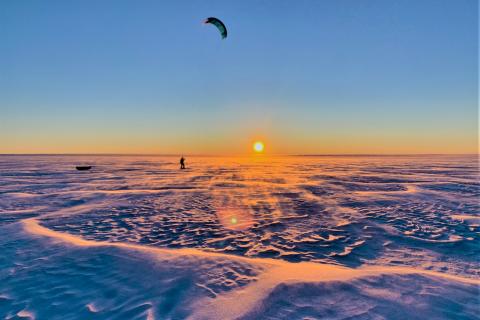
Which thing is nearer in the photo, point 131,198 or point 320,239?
point 320,239

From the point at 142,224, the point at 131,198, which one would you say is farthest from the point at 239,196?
the point at 142,224

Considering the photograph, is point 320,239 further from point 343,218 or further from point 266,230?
point 343,218

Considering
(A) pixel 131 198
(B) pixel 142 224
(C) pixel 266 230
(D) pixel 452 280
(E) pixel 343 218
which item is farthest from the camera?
(A) pixel 131 198

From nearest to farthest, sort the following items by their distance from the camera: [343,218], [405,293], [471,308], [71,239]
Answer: [471,308], [405,293], [71,239], [343,218]

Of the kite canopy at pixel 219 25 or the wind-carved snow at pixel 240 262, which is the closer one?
the wind-carved snow at pixel 240 262

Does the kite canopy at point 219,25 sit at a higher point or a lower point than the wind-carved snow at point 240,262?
higher

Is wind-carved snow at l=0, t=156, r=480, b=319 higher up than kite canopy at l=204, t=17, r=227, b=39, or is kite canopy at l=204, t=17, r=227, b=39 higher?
kite canopy at l=204, t=17, r=227, b=39

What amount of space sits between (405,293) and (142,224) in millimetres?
7692

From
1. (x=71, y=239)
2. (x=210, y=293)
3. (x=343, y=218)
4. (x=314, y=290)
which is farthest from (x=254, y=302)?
(x=343, y=218)

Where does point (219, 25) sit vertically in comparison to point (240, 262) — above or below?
above

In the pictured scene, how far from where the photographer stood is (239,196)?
1488cm

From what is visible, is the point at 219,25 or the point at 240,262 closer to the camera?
the point at 240,262

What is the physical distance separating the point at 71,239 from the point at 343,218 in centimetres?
878

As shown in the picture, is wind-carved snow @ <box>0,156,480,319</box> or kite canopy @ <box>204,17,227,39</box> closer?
wind-carved snow @ <box>0,156,480,319</box>
